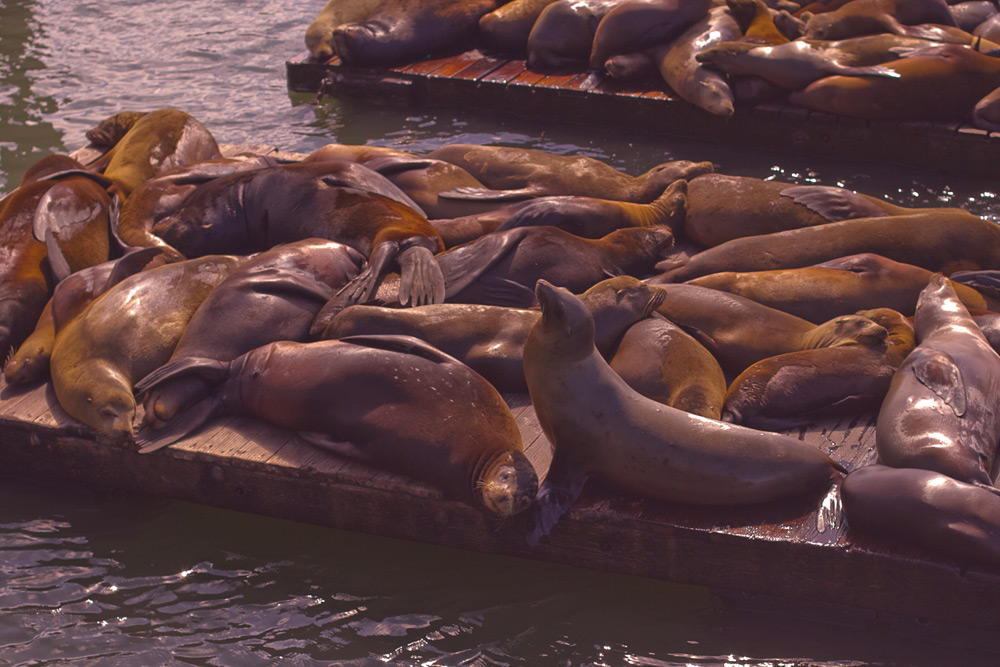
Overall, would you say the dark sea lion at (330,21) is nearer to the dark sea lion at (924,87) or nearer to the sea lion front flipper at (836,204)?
the dark sea lion at (924,87)

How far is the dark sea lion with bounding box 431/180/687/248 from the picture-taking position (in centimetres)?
504

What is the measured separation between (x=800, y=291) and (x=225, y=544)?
270cm

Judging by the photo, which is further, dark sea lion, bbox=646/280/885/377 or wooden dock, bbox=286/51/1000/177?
wooden dock, bbox=286/51/1000/177

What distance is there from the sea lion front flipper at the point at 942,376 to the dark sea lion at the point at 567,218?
74.8 inches

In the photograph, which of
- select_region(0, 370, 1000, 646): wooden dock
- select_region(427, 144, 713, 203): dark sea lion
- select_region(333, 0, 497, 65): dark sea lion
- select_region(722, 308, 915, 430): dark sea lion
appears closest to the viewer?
select_region(0, 370, 1000, 646): wooden dock

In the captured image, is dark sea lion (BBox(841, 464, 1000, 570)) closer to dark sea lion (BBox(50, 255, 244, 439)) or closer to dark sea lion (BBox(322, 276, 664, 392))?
dark sea lion (BBox(322, 276, 664, 392))

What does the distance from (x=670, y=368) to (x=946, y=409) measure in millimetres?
1002

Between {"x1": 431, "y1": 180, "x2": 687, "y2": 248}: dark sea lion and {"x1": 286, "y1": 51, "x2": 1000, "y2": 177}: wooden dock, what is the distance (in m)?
2.78

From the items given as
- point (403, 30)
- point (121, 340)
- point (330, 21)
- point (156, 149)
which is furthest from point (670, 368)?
→ point (330, 21)

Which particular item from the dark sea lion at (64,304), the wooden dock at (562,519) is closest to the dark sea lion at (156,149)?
the dark sea lion at (64,304)

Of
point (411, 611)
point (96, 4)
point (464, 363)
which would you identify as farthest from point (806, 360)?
point (96, 4)

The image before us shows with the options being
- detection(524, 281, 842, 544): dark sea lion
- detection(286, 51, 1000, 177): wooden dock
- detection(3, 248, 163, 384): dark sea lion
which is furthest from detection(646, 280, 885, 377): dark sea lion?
detection(286, 51, 1000, 177): wooden dock

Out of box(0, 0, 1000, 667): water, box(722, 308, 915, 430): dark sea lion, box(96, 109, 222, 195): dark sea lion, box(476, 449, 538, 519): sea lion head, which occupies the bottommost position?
box(0, 0, 1000, 667): water

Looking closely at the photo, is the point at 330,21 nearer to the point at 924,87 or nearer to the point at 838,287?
the point at 924,87
